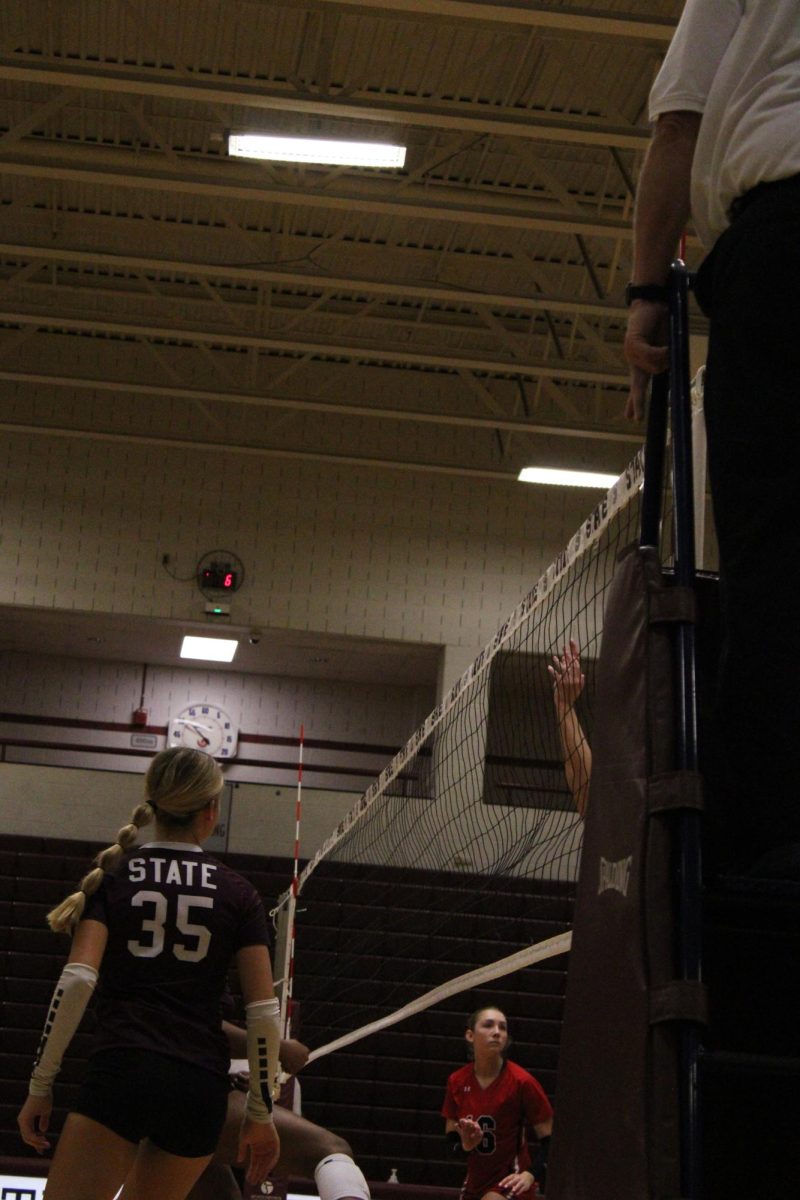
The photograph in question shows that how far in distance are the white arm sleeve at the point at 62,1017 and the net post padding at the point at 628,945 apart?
7.00 feet

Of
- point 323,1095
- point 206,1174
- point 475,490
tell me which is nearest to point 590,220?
point 475,490

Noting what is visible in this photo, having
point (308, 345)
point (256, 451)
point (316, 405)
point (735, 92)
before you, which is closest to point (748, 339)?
point (735, 92)

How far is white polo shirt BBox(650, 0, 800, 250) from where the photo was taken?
1.80 metres

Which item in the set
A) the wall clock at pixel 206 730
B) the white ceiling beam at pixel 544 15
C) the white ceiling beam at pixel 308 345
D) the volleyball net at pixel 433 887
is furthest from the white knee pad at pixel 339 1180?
the wall clock at pixel 206 730

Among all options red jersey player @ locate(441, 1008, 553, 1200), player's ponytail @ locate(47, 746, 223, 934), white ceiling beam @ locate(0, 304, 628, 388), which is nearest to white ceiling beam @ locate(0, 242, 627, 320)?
white ceiling beam @ locate(0, 304, 628, 388)

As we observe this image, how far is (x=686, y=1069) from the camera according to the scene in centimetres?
147

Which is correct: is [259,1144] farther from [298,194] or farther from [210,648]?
[210,648]

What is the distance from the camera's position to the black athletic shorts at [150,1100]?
3.47 meters

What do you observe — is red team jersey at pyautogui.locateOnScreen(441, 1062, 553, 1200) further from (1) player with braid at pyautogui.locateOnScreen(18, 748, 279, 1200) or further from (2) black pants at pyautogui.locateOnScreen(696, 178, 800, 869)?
(2) black pants at pyautogui.locateOnScreen(696, 178, 800, 869)

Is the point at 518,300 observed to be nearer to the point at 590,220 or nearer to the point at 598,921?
the point at 590,220

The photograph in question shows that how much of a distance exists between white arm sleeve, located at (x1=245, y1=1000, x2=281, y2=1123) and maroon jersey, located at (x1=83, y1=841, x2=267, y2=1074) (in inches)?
4.1

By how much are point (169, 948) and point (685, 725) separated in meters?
2.34

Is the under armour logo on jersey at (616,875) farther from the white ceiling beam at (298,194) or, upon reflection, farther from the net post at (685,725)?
the white ceiling beam at (298,194)

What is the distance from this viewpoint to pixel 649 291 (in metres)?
2.03
